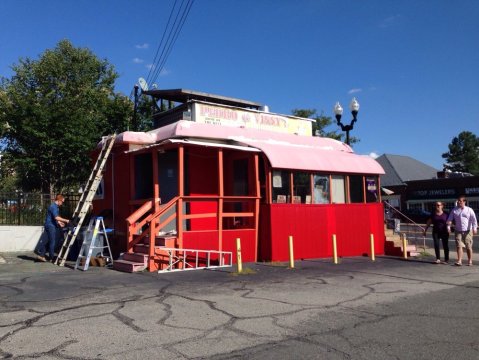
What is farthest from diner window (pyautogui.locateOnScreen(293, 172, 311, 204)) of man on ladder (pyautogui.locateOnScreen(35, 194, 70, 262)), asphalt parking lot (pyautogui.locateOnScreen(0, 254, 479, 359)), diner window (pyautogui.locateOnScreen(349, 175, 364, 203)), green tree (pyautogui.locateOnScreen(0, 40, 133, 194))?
green tree (pyautogui.locateOnScreen(0, 40, 133, 194))

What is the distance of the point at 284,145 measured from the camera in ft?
48.8

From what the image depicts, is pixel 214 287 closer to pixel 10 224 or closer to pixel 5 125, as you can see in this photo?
pixel 10 224

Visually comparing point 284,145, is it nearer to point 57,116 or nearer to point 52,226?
point 52,226

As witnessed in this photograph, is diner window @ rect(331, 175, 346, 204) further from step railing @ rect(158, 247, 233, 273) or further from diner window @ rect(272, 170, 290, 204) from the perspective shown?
step railing @ rect(158, 247, 233, 273)

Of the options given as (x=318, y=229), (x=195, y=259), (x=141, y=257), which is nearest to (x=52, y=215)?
(x=141, y=257)

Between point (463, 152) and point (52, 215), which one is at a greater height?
point (463, 152)

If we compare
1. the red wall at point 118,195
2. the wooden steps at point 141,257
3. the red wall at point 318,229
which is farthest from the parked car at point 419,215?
the wooden steps at point 141,257

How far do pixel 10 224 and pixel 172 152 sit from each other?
6.38 meters

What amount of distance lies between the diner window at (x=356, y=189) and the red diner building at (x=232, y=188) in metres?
0.03

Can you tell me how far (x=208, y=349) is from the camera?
5.01 metres

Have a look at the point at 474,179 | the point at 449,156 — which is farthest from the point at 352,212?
the point at 449,156

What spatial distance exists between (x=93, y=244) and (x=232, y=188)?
461cm

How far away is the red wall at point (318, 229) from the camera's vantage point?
1302cm

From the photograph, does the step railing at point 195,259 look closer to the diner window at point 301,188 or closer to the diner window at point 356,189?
the diner window at point 301,188
